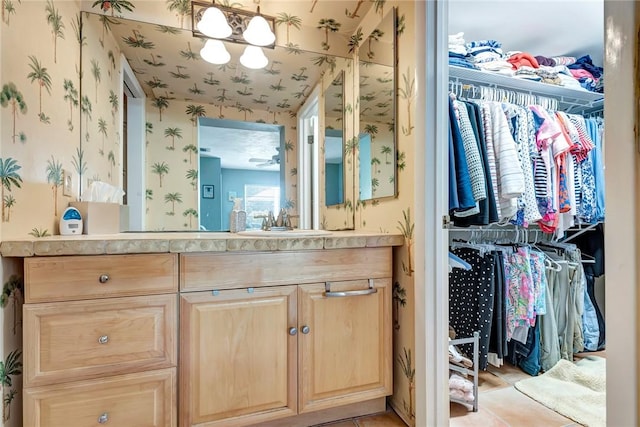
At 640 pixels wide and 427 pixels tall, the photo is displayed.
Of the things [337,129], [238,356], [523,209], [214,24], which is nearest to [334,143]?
[337,129]

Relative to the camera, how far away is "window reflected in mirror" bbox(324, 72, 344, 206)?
202cm

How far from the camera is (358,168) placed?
1.88m

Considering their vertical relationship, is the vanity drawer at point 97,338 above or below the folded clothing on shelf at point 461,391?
above

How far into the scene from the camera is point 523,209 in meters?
1.69

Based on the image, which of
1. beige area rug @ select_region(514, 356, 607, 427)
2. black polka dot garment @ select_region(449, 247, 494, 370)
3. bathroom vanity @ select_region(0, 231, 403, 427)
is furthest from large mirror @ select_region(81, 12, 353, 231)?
beige area rug @ select_region(514, 356, 607, 427)

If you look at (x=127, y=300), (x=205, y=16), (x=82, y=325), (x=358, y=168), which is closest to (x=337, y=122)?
(x=358, y=168)

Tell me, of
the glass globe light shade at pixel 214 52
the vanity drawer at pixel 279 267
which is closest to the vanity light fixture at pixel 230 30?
the glass globe light shade at pixel 214 52

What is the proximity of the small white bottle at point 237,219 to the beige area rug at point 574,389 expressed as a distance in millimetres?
1793

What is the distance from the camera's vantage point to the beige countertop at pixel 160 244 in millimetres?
953

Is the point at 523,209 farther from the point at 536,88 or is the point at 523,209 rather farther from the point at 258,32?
the point at 258,32

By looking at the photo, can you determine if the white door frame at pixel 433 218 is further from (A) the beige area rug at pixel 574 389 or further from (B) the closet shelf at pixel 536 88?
(A) the beige area rug at pixel 574 389

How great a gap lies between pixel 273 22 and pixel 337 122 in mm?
686

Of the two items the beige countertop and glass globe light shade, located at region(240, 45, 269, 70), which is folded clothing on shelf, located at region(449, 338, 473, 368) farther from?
glass globe light shade, located at region(240, 45, 269, 70)

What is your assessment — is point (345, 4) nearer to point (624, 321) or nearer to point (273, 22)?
point (273, 22)
